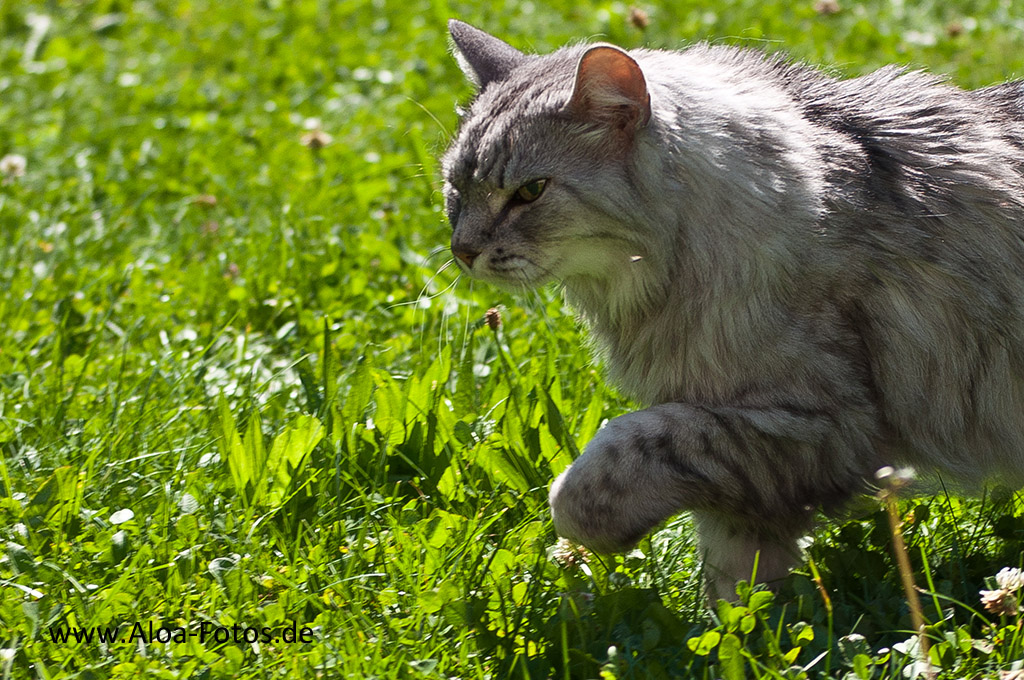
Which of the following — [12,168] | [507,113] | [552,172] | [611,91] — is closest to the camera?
[611,91]

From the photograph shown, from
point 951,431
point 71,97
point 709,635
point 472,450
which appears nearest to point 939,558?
point 951,431

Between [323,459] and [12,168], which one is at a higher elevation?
[323,459]

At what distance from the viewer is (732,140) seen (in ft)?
8.52

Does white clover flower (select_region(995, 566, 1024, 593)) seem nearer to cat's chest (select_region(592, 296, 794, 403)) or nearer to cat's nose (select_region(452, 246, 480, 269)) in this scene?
cat's chest (select_region(592, 296, 794, 403))

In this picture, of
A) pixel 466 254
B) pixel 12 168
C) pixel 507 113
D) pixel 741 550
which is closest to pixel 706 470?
pixel 741 550

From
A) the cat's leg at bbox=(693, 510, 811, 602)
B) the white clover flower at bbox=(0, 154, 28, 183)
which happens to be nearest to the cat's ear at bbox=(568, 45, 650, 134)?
the cat's leg at bbox=(693, 510, 811, 602)

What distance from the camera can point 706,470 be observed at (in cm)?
248

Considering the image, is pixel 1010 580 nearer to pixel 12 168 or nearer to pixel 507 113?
pixel 507 113

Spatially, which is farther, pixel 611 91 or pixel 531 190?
pixel 531 190

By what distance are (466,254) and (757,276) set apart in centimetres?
69

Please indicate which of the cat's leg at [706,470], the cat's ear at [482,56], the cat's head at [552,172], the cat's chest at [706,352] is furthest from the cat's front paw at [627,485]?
the cat's ear at [482,56]

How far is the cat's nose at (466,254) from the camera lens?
2.76 m

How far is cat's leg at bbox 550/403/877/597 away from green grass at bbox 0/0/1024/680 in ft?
0.55

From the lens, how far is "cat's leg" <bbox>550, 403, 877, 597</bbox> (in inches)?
97.2
